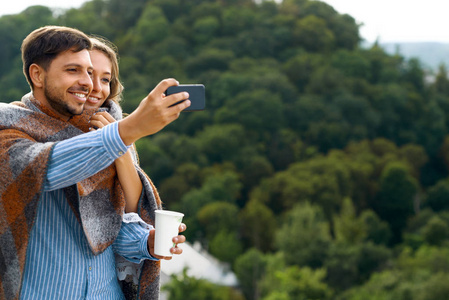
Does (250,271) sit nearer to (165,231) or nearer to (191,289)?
(191,289)

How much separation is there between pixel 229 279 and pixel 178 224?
34.6 m

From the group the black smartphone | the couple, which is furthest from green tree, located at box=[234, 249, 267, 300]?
the black smartphone

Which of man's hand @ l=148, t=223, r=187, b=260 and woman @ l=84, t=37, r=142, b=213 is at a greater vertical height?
woman @ l=84, t=37, r=142, b=213

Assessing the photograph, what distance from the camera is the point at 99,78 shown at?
5.37 feet

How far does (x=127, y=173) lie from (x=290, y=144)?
46601 mm

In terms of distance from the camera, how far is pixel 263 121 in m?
47.7

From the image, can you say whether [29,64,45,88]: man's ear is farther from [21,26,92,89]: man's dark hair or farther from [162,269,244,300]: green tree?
[162,269,244,300]: green tree

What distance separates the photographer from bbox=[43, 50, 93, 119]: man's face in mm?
1360

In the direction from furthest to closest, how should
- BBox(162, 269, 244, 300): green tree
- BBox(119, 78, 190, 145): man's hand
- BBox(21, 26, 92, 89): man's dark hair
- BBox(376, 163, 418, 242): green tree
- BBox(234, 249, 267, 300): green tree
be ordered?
BBox(376, 163, 418, 242): green tree → BBox(234, 249, 267, 300): green tree → BBox(162, 269, 244, 300): green tree → BBox(21, 26, 92, 89): man's dark hair → BBox(119, 78, 190, 145): man's hand

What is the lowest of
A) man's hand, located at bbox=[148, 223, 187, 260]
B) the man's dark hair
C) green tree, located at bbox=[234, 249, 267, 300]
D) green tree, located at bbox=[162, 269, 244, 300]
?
green tree, located at bbox=[234, 249, 267, 300]

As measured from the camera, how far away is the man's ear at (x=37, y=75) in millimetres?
1362

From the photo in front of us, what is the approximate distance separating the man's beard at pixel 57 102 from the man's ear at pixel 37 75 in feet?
0.05

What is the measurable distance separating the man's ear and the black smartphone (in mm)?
372

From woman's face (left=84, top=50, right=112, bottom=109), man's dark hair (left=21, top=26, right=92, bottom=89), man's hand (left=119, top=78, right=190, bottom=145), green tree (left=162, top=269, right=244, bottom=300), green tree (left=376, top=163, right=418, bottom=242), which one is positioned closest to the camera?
man's hand (left=119, top=78, right=190, bottom=145)
